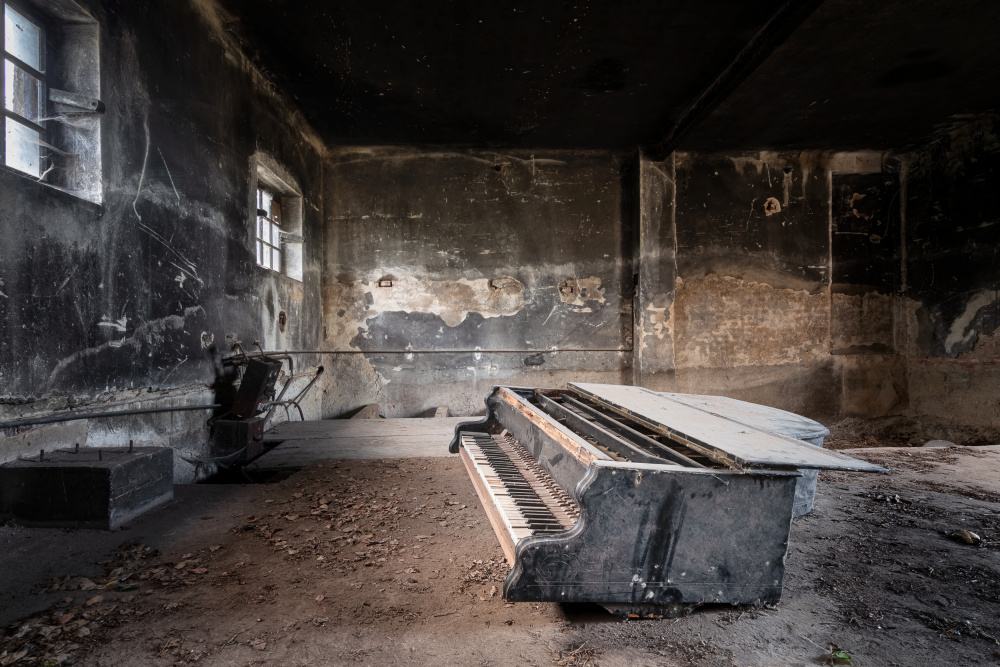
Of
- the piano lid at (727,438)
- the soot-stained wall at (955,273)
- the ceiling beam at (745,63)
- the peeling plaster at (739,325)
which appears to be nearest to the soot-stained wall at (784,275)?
the peeling plaster at (739,325)

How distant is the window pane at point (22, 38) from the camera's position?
2.74 meters

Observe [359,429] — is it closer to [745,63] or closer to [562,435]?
[562,435]

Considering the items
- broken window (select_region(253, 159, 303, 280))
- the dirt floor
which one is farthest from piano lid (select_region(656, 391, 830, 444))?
broken window (select_region(253, 159, 303, 280))

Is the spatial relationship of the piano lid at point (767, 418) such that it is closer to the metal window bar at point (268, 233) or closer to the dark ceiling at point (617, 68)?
the dark ceiling at point (617, 68)

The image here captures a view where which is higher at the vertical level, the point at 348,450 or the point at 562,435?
the point at 562,435

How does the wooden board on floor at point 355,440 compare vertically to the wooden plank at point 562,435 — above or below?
below

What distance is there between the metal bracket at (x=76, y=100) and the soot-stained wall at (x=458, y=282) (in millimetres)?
4434

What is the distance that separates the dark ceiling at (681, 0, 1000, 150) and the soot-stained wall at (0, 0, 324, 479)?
A: 5.50 metres

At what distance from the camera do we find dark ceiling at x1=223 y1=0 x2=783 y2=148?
436 cm

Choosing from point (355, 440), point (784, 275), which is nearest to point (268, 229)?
point (355, 440)

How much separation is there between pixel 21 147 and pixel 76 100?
1.42 feet

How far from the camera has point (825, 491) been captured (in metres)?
3.47

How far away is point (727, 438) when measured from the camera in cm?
199

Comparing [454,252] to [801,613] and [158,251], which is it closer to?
[158,251]
